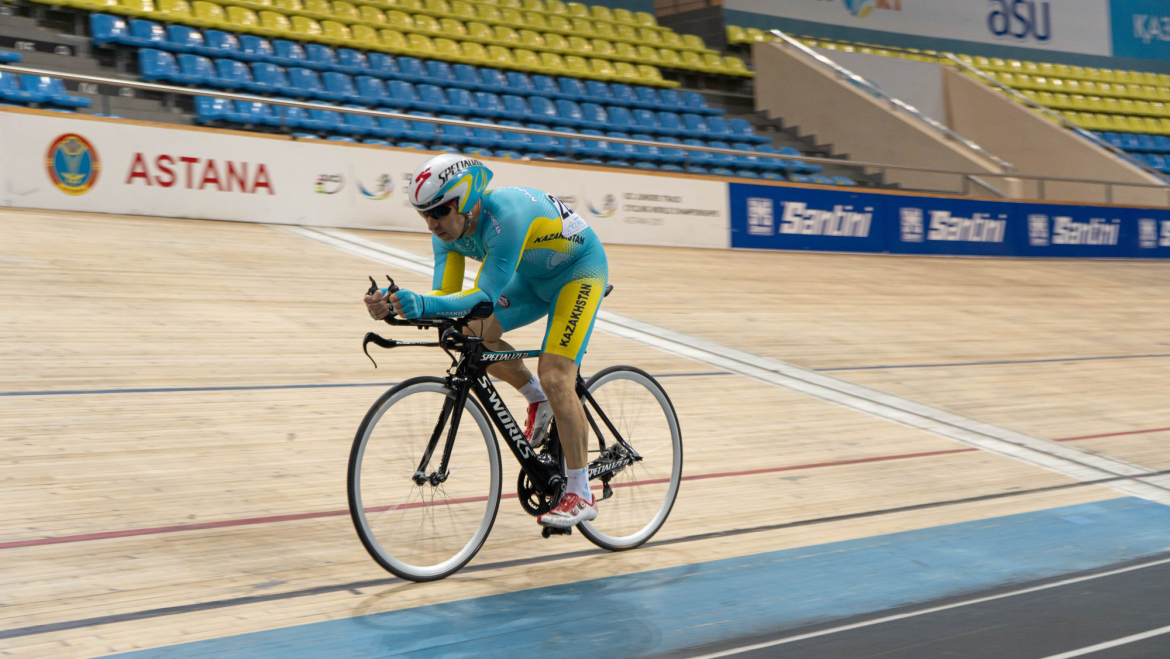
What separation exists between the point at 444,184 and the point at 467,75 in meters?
11.1

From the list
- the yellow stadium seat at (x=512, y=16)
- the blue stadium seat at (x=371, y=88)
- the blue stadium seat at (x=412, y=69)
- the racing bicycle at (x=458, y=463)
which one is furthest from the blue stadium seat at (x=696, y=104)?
the racing bicycle at (x=458, y=463)

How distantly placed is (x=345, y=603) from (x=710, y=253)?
849 centimetres

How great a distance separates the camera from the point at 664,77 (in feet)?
53.9

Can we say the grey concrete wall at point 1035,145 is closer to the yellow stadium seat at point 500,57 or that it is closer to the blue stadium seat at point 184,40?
the yellow stadium seat at point 500,57

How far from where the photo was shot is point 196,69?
1053 cm

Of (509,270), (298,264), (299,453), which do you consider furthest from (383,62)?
(509,270)

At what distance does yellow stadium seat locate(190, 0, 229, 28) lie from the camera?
11.3 metres

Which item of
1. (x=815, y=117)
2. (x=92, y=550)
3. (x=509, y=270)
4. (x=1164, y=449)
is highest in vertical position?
(x=815, y=117)

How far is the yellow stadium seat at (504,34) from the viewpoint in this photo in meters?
14.6

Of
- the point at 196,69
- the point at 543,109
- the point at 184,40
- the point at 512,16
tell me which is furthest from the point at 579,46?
the point at 196,69

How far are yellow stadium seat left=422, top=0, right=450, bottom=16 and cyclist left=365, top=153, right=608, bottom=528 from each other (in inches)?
470

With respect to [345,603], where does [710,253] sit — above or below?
above

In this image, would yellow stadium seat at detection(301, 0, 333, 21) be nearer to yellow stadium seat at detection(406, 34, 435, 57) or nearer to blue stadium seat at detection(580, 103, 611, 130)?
yellow stadium seat at detection(406, 34, 435, 57)

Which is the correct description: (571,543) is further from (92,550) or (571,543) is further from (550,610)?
(92,550)
